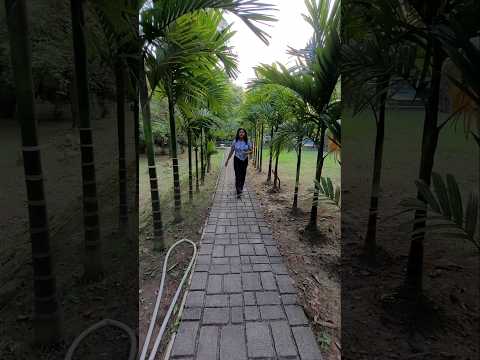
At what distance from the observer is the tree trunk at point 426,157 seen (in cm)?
116

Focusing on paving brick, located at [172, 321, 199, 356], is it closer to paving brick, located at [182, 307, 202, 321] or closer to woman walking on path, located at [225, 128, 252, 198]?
paving brick, located at [182, 307, 202, 321]

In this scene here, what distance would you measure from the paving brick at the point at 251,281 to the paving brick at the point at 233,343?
0.49 meters

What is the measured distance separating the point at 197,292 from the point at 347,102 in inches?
72.9

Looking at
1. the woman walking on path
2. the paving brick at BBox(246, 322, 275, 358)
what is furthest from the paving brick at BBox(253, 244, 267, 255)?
the woman walking on path

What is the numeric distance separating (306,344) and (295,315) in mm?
264

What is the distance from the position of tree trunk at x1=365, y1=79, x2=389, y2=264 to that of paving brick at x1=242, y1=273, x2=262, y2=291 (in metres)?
1.12

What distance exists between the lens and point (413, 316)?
1173 mm

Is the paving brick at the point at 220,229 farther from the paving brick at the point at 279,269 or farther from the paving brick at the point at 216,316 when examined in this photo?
the paving brick at the point at 216,316

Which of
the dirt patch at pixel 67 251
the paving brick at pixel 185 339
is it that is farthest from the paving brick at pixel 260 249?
the dirt patch at pixel 67 251

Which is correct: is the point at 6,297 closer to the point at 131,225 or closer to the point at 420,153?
the point at 131,225

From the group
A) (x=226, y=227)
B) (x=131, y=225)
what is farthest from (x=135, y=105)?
(x=226, y=227)

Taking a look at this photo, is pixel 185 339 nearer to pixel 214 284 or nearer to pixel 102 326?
pixel 102 326

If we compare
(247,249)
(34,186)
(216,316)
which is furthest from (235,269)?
(34,186)

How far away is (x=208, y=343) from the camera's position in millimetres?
1678
